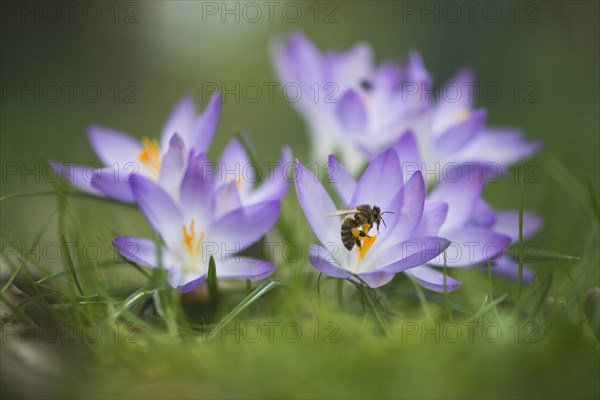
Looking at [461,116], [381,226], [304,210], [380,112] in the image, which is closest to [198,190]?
[304,210]

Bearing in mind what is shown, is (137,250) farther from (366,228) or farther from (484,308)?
(484,308)

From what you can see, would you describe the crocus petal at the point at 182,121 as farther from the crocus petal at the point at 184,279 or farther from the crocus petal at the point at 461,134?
the crocus petal at the point at 461,134

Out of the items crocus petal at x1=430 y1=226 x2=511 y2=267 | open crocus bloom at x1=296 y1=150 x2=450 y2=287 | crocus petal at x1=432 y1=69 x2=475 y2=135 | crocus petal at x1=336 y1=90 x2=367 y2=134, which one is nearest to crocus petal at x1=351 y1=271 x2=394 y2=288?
open crocus bloom at x1=296 y1=150 x2=450 y2=287

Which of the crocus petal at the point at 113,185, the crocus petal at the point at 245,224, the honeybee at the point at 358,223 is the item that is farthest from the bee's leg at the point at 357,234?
the crocus petal at the point at 113,185

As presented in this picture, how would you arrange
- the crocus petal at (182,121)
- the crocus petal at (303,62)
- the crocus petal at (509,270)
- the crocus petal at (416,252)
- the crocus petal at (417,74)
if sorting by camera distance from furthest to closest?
the crocus petal at (303,62)
the crocus petal at (417,74)
the crocus petal at (182,121)
the crocus petal at (509,270)
the crocus petal at (416,252)

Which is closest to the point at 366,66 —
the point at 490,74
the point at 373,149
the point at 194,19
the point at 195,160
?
the point at 373,149

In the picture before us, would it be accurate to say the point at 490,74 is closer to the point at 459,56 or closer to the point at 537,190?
the point at 459,56
